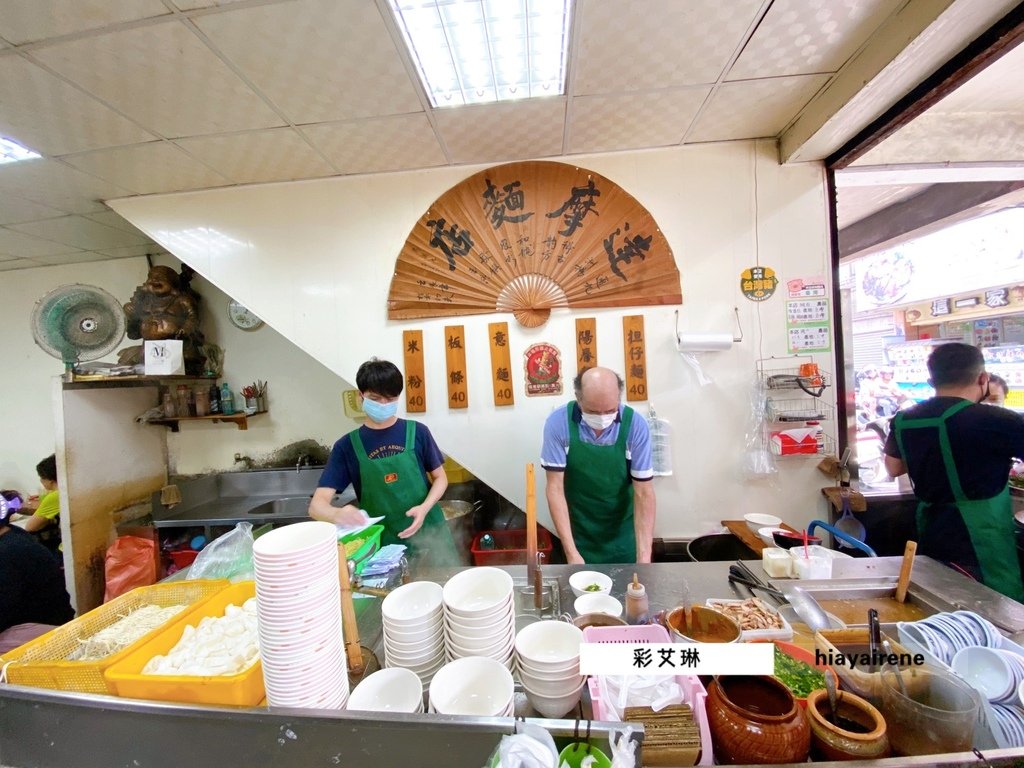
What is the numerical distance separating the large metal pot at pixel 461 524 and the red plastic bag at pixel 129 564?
227 centimetres

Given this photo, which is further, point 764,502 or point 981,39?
point 764,502

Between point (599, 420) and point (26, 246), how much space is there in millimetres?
5050

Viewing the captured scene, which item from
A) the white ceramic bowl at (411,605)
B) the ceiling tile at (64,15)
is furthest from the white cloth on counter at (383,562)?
the ceiling tile at (64,15)

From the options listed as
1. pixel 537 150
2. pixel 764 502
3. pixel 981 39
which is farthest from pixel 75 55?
pixel 764 502

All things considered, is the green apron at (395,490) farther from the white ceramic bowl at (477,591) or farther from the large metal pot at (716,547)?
the large metal pot at (716,547)

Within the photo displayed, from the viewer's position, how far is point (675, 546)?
2.52 meters

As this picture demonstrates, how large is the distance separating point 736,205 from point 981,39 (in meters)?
1.06

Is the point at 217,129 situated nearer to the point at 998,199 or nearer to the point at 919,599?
the point at 919,599

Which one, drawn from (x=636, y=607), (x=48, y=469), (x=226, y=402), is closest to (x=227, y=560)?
(x=636, y=607)

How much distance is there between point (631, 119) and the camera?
7.04 ft

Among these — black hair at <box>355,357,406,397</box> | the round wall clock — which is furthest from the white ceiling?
black hair at <box>355,357,406,397</box>

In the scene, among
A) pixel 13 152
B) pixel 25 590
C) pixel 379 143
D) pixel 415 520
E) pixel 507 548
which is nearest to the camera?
pixel 25 590

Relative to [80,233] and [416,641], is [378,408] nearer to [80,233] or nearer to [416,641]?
[416,641]

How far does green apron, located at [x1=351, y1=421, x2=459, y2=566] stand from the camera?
2.09m
